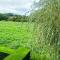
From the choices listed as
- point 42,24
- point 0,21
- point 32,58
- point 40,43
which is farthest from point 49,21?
point 0,21

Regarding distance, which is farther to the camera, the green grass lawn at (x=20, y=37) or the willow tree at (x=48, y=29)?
the green grass lawn at (x=20, y=37)

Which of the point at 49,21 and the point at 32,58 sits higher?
the point at 49,21

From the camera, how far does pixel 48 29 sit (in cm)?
671

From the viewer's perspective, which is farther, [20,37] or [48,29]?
[20,37]

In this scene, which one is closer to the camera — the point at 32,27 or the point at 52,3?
the point at 52,3

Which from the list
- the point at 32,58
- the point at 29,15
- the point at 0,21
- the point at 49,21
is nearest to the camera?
the point at 49,21

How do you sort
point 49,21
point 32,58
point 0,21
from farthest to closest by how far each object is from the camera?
point 0,21, point 32,58, point 49,21

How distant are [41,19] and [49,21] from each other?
325 mm

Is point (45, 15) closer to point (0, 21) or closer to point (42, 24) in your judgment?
point (42, 24)

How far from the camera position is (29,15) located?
7289mm

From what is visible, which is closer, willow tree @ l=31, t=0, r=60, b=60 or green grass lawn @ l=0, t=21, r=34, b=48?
willow tree @ l=31, t=0, r=60, b=60

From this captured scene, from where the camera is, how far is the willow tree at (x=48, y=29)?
22.0 ft

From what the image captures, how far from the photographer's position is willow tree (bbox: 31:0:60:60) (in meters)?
6.70

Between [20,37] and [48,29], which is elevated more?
[48,29]
